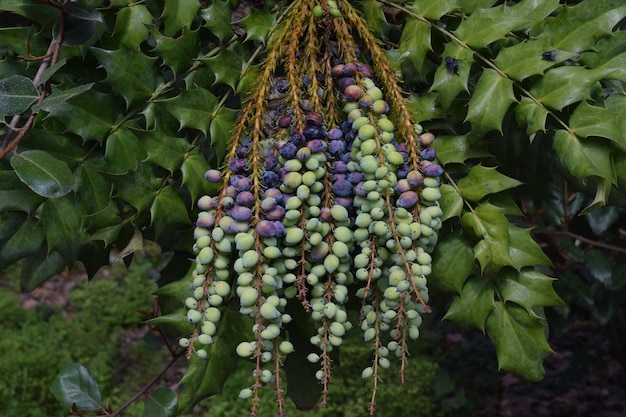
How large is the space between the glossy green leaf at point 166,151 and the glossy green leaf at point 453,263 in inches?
10.8

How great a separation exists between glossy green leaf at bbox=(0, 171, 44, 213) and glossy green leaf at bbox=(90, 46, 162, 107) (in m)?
0.14

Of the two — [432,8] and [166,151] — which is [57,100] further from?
[432,8]

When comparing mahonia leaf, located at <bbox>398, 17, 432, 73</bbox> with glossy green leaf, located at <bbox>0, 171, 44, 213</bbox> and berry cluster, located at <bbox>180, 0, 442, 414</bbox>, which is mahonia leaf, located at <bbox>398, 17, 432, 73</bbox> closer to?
berry cluster, located at <bbox>180, 0, 442, 414</bbox>

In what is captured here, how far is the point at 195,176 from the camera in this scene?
69 cm

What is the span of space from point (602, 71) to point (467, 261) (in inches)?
8.6

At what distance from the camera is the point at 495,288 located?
696 mm

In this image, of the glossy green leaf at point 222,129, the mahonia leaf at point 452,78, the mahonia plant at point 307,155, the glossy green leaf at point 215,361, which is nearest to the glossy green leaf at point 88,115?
the mahonia plant at point 307,155

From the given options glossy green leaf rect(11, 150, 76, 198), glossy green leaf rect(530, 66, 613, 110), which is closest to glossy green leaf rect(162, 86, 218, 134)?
glossy green leaf rect(11, 150, 76, 198)

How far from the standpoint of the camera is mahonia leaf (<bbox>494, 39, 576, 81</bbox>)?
66cm

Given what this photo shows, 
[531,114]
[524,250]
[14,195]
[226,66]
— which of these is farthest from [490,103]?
[14,195]

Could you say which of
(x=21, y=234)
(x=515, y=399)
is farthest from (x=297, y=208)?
(x=515, y=399)

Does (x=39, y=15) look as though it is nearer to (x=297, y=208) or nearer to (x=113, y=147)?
(x=113, y=147)

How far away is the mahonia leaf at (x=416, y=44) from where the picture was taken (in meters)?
0.69

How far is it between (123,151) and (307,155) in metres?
0.22
